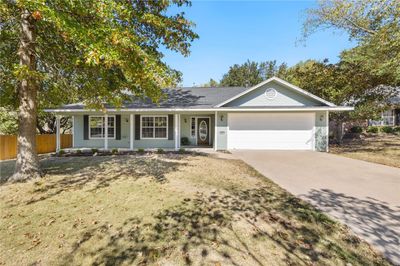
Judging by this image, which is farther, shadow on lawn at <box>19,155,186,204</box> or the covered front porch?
the covered front porch

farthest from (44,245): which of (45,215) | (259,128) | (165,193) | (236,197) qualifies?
(259,128)

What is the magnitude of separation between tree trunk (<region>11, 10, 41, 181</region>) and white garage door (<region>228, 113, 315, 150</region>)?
1059 centimetres

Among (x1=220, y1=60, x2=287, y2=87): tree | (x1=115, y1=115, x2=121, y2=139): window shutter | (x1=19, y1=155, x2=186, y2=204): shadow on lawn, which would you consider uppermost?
(x1=220, y1=60, x2=287, y2=87): tree

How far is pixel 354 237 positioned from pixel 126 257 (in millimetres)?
3475

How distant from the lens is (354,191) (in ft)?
19.7

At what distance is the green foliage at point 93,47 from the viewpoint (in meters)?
4.63

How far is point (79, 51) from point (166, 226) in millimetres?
5593

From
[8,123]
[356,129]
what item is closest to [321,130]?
[356,129]

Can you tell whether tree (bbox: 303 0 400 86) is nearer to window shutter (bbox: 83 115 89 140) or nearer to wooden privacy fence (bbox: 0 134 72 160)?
window shutter (bbox: 83 115 89 140)

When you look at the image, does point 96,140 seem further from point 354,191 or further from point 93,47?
point 354,191

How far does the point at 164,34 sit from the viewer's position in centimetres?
793

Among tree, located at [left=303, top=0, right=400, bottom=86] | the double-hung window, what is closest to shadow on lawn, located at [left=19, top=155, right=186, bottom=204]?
the double-hung window

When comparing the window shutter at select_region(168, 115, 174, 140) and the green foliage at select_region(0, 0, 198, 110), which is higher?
the green foliage at select_region(0, 0, 198, 110)

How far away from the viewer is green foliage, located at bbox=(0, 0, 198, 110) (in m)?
4.63
